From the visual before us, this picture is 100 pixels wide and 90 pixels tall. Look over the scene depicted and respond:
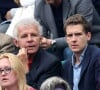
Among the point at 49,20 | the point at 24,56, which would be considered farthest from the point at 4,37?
the point at 49,20

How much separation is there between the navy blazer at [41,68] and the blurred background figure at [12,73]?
51 cm

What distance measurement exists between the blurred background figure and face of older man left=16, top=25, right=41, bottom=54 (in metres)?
0.58

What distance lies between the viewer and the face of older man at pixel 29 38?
5.03 m

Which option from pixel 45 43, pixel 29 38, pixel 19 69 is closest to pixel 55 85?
pixel 19 69

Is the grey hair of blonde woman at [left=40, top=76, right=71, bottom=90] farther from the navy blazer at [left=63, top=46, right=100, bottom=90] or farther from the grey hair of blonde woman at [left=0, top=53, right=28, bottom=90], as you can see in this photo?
the navy blazer at [left=63, top=46, right=100, bottom=90]

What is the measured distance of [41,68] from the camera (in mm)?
4973

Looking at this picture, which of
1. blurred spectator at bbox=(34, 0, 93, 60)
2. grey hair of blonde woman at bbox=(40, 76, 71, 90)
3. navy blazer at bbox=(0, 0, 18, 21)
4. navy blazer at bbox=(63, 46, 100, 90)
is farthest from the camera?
navy blazer at bbox=(0, 0, 18, 21)

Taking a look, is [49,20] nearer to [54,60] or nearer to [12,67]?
[54,60]

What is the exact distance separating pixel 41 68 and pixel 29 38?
0.33 m

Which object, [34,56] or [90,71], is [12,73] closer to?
[34,56]

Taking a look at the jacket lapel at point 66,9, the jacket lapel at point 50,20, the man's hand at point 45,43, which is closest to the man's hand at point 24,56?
the man's hand at point 45,43

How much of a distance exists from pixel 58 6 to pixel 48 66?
1.20 meters

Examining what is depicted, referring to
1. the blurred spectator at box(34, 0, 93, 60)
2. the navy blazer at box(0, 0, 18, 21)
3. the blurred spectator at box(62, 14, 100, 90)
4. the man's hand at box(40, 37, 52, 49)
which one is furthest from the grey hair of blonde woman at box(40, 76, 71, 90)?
the navy blazer at box(0, 0, 18, 21)

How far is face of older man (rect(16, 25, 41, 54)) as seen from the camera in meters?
5.03
